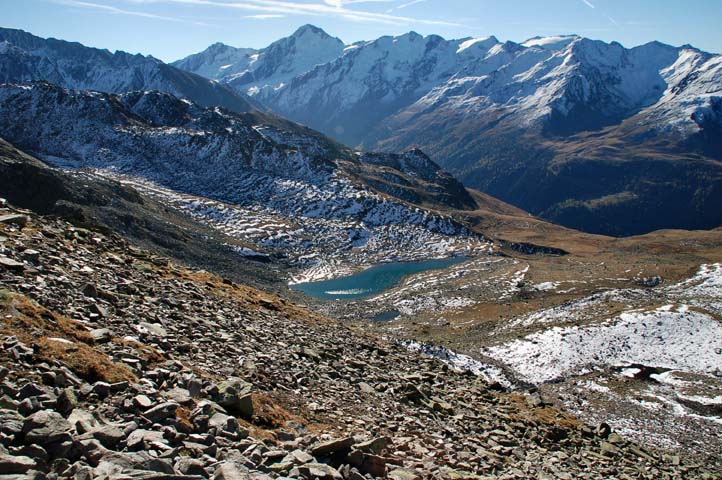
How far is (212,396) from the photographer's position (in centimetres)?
1759

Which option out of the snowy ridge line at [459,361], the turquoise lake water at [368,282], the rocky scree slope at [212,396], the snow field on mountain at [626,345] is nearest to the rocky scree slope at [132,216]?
the turquoise lake water at [368,282]

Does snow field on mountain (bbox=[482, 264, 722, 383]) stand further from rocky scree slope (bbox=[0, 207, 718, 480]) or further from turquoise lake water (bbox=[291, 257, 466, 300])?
Answer: turquoise lake water (bbox=[291, 257, 466, 300])

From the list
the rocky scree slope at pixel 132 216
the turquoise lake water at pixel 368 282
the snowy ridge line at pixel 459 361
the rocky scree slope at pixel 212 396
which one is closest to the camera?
the rocky scree slope at pixel 212 396

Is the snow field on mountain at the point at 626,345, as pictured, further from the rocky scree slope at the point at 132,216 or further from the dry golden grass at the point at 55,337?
the rocky scree slope at the point at 132,216

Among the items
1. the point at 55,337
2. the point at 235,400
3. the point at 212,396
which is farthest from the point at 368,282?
the point at 55,337

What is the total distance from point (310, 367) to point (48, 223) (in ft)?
65.6

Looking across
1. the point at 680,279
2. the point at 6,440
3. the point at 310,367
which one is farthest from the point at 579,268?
the point at 6,440

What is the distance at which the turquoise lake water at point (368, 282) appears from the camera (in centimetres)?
11500

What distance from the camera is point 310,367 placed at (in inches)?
1090

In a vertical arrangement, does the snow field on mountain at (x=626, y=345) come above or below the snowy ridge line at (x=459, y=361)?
above

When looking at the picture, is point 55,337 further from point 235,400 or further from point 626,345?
point 626,345

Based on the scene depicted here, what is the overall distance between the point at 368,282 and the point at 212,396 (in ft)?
354

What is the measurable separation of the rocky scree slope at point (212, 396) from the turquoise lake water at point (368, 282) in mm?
74489

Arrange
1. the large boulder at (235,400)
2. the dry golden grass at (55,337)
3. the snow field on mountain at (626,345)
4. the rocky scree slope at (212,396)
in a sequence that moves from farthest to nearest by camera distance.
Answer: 1. the snow field on mountain at (626,345)
2. the large boulder at (235,400)
3. the dry golden grass at (55,337)
4. the rocky scree slope at (212,396)
